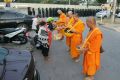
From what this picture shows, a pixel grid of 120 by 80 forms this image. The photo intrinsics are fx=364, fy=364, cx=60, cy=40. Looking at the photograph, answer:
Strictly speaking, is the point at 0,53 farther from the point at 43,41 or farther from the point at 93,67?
the point at 43,41

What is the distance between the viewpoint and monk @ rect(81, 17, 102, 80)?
362 inches

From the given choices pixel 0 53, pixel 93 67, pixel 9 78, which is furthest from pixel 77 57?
pixel 9 78

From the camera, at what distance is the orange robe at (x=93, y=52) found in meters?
9.17

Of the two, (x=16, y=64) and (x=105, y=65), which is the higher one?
(x=16, y=64)

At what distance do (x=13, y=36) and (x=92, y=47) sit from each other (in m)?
8.59

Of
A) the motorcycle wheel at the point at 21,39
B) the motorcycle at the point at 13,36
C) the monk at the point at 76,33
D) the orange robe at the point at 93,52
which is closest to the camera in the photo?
the orange robe at the point at 93,52

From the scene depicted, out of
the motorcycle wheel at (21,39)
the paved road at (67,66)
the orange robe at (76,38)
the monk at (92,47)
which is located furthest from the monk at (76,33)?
the motorcycle wheel at (21,39)

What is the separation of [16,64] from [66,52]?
875 cm

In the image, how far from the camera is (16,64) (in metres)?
6.16

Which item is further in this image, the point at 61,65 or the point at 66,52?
the point at 66,52

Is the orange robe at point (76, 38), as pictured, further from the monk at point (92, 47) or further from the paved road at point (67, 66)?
the monk at point (92, 47)

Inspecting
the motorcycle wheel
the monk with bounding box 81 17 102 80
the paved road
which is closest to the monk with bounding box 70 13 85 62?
the paved road

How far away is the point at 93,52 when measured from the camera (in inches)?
368

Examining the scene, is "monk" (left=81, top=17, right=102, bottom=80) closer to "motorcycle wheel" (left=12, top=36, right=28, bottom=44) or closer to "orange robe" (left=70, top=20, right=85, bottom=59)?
"orange robe" (left=70, top=20, right=85, bottom=59)
